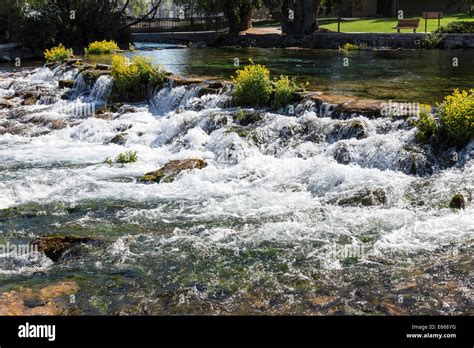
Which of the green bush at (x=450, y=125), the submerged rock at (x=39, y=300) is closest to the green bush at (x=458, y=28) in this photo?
the green bush at (x=450, y=125)

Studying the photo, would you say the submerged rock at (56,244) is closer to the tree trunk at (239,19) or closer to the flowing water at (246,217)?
the flowing water at (246,217)

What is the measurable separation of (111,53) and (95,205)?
88.8ft

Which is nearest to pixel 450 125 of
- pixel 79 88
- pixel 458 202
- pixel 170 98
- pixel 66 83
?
pixel 458 202

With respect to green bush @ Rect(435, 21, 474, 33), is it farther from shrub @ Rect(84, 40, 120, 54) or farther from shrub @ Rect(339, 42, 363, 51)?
shrub @ Rect(84, 40, 120, 54)

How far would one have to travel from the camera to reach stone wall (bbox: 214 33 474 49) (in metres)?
36.8

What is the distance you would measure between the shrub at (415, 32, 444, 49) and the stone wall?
0.28m

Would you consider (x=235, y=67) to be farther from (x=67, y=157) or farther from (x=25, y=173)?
(x=25, y=173)

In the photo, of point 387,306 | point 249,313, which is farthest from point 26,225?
point 387,306

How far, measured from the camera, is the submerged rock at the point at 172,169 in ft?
48.2

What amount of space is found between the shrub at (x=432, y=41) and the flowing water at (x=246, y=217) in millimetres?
20903

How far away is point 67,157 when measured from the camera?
1736 cm

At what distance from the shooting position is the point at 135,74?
77.0 feet

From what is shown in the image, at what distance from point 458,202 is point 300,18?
35.4 meters

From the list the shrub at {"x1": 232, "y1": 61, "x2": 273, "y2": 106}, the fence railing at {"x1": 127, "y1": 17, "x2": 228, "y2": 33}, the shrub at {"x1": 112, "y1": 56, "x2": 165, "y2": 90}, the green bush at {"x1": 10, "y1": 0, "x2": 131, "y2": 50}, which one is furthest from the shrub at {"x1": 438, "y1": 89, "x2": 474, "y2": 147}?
the fence railing at {"x1": 127, "y1": 17, "x2": 228, "y2": 33}
